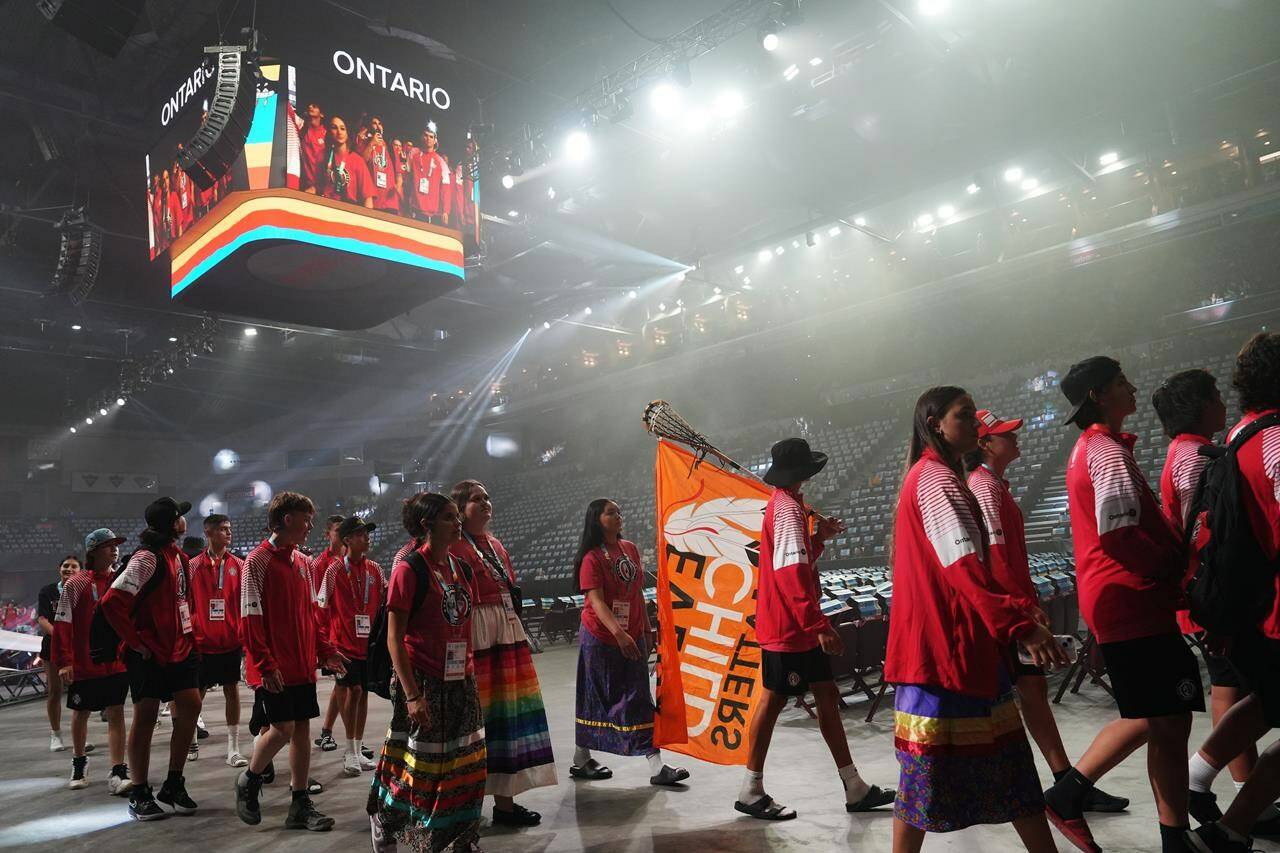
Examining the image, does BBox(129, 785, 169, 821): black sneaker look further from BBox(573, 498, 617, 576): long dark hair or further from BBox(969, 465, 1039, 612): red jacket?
BBox(969, 465, 1039, 612): red jacket

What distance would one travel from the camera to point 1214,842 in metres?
2.23

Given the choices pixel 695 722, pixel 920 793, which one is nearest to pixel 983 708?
pixel 920 793

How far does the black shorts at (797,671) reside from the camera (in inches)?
125

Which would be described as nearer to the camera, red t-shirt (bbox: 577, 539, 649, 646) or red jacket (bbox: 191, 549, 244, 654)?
red t-shirt (bbox: 577, 539, 649, 646)

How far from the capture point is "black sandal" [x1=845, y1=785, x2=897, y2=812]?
3186mm

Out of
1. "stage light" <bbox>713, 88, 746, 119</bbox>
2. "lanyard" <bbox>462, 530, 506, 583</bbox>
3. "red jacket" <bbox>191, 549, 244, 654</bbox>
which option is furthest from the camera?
"stage light" <bbox>713, 88, 746, 119</bbox>

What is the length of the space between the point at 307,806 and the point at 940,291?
17.2 meters

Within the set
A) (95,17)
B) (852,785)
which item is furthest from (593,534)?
(95,17)

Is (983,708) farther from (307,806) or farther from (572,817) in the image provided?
(307,806)

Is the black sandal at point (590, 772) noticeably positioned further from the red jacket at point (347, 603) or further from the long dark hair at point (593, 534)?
the red jacket at point (347, 603)

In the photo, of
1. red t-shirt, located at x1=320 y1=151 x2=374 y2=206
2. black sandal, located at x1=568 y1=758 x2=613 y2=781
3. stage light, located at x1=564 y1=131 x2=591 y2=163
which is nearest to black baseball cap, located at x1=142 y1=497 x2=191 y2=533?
black sandal, located at x1=568 y1=758 x2=613 y2=781

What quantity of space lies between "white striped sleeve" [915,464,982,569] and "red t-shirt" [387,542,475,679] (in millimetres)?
1809

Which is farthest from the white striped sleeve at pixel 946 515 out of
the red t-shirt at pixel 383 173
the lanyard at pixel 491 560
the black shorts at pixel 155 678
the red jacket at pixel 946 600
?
the red t-shirt at pixel 383 173

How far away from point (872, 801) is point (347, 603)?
3.49 meters
